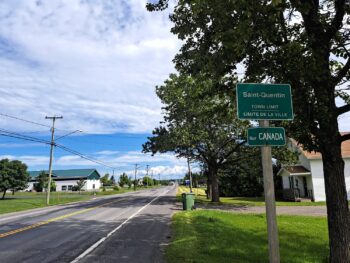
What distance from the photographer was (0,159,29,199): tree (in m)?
58.0

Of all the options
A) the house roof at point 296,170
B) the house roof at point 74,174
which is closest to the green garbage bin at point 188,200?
the house roof at point 296,170

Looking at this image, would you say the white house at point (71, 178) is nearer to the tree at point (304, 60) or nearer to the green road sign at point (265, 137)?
the tree at point (304, 60)

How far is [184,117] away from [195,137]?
91.8 inches

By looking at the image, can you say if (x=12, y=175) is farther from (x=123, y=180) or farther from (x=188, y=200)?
(x=123, y=180)

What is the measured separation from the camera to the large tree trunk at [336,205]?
6.92 m

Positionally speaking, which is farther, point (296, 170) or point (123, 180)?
point (123, 180)

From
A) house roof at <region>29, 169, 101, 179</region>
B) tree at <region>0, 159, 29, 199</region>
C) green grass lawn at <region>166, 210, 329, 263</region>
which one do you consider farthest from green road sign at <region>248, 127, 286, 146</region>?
house roof at <region>29, 169, 101, 179</region>

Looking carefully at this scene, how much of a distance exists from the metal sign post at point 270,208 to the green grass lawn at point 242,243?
3408 mm

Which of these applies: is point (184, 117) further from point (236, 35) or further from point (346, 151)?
point (236, 35)

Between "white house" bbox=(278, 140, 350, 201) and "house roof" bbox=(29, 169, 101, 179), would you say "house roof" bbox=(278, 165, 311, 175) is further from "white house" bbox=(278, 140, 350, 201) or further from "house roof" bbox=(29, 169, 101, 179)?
"house roof" bbox=(29, 169, 101, 179)

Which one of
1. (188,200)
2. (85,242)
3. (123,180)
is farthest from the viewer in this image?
(123,180)

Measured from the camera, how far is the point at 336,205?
7086mm

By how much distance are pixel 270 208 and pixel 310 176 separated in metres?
30.7

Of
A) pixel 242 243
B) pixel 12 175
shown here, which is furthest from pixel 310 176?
pixel 12 175
